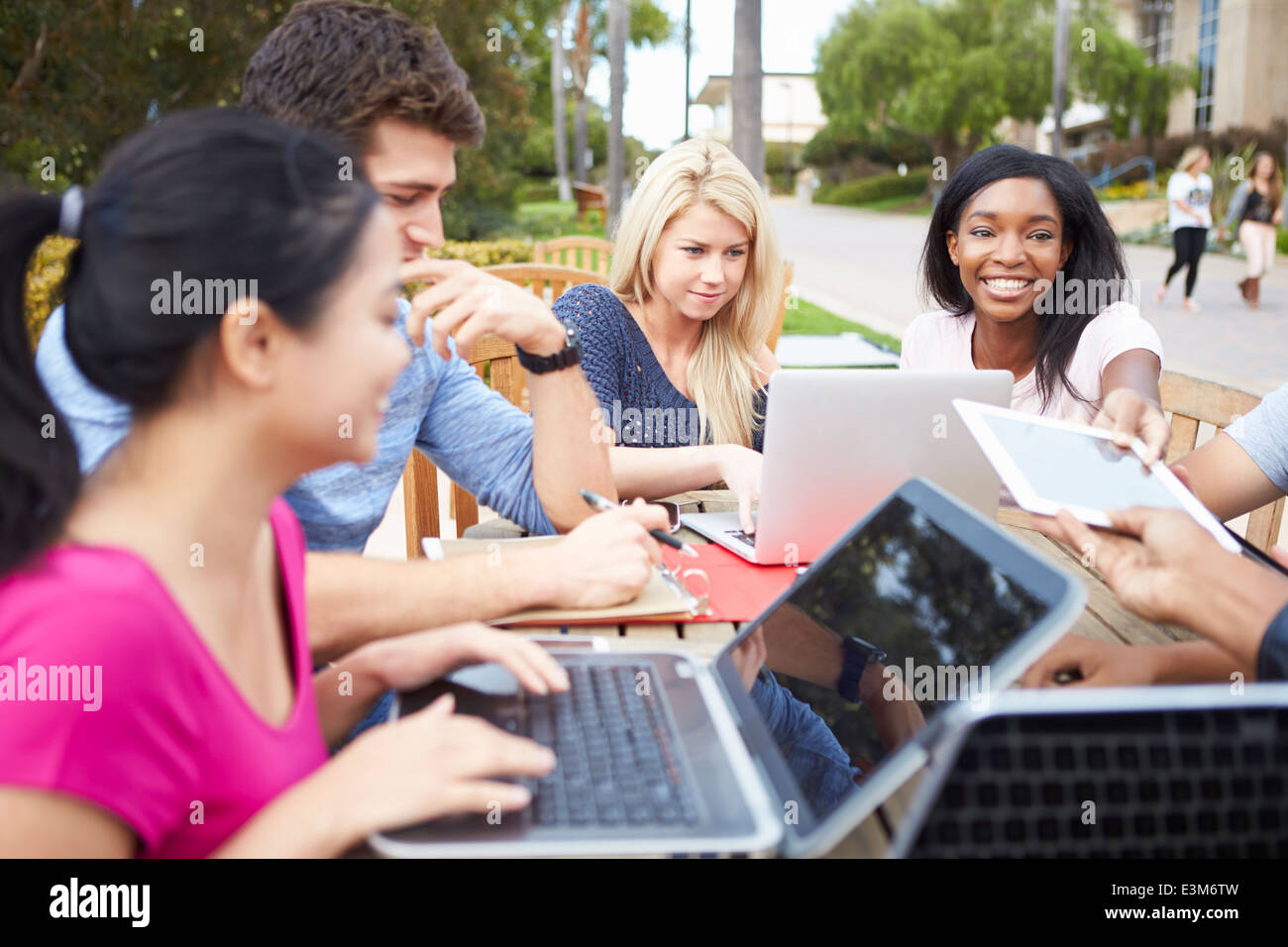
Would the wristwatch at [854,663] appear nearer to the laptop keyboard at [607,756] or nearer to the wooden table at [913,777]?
the wooden table at [913,777]

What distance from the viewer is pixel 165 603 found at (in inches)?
36.5

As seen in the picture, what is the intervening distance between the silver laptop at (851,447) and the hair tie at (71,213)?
103 cm

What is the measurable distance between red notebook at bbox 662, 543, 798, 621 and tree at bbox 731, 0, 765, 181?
6.46 m

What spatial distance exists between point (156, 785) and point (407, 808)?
0.21 meters

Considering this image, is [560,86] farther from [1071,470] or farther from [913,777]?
[913,777]

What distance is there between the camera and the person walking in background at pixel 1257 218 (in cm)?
1172

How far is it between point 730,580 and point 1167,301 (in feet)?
39.7

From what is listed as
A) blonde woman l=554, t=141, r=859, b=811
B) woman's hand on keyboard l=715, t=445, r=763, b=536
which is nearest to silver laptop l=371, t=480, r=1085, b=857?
woman's hand on keyboard l=715, t=445, r=763, b=536

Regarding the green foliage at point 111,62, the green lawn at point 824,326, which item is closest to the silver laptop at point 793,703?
the green foliage at point 111,62

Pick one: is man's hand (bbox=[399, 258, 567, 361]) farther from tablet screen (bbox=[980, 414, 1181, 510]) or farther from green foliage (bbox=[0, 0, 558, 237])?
green foliage (bbox=[0, 0, 558, 237])

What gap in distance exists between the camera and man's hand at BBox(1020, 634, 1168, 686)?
1.44 metres

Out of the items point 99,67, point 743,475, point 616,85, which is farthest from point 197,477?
point 616,85

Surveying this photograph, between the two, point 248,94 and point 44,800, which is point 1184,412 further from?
point 44,800

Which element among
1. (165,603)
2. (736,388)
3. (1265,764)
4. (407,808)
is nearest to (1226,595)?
(1265,764)
